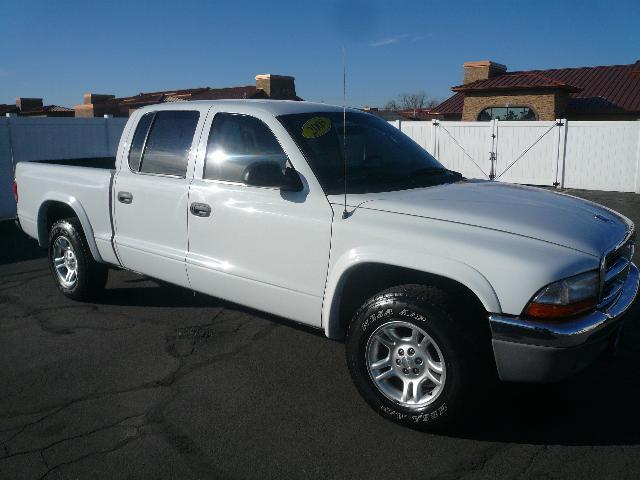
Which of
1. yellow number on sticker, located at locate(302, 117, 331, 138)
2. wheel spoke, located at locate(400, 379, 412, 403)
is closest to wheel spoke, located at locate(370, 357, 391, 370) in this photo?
wheel spoke, located at locate(400, 379, 412, 403)

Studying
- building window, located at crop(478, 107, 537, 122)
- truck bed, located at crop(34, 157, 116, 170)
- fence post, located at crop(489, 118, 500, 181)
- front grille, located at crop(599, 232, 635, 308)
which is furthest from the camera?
building window, located at crop(478, 107, 537, 122)

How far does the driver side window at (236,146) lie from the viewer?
13.4ft

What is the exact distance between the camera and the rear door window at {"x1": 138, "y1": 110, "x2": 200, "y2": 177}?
14.8ft

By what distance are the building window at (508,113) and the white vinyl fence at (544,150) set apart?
38.7ft

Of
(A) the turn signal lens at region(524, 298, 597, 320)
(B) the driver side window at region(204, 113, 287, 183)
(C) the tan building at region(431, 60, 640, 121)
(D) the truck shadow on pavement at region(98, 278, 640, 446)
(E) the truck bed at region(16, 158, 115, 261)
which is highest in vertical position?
(C) the tan building at region(431, 60, 640, 121)

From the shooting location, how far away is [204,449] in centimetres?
314

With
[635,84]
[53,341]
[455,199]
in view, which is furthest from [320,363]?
[635,84]

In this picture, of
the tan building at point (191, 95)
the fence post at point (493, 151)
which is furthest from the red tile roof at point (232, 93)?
the fence post at point (493, 151)

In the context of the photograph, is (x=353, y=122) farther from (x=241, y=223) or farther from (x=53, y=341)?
(x=53, y=341)

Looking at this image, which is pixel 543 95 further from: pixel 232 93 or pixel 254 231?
pixel 254 231

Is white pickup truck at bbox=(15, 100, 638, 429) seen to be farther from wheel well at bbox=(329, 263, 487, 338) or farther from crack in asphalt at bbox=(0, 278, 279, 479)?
crack in asphalt at bbox=(0, 278, 279, 479)

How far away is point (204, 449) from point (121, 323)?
2.34 m

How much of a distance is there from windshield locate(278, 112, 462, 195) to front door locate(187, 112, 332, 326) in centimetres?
16

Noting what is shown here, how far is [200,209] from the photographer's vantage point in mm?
4223
